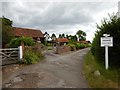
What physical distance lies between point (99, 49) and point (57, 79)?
174 inches

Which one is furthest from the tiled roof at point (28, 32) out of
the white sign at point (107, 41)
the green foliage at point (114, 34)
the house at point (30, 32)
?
the white sign at point (107, 41)

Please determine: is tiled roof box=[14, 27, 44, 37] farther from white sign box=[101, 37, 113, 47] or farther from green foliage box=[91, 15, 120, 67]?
white sign box=[101, 37, 113, 47]

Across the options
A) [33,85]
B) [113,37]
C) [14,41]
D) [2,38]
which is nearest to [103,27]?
[113,37]

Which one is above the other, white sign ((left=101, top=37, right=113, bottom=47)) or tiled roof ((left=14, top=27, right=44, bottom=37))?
tiled roof ((left=14, top=27, right=44, bottom=37))

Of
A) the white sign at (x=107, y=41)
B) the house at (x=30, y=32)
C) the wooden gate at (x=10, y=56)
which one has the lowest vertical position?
the wooden gate at (x=10, y=56)

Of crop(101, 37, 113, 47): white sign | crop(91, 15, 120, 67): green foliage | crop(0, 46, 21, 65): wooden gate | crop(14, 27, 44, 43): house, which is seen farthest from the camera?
A: crop(14, 27, 44, 43): house

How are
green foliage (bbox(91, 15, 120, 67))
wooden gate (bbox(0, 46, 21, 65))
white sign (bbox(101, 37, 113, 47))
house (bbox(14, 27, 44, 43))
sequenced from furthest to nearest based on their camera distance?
house (bbox(14, 27, 44, 43)), wooden gate (bbox(0, 46, 21, 65)), green foliage (bbox(91, 15, 120, 67)), white sign (bbox(101, 37, 113, 47))

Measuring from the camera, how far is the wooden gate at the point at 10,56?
15.1m

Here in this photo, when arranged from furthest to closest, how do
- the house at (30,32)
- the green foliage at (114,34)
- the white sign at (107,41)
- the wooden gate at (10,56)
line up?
1. the house at (30,32)
2. the wooden gate at (10,56)
3. the green foliage at (114,34)
4. the white sign at (107,41)

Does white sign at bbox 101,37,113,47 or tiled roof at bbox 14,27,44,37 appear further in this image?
tiled roof at bbox 14,27,44,37

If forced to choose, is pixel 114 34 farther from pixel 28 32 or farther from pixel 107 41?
pixel 28 32

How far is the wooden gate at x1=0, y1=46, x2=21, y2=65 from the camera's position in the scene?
15.1 m

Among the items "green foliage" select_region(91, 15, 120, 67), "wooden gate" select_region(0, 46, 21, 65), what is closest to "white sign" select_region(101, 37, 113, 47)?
"green foliage" select_region(91, 15, 120, 67)

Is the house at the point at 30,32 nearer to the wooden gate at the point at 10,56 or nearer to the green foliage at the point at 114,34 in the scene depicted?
the wooden gate at the point at 10,56
